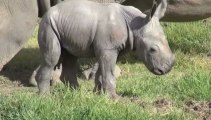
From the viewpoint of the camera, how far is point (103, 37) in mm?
5094

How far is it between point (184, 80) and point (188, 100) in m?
0.46

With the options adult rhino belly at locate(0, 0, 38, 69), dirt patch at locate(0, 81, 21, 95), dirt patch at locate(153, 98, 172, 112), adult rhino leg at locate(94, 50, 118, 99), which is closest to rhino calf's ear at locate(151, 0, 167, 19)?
adult rhino leg at locate(94, 50, 118, 99)

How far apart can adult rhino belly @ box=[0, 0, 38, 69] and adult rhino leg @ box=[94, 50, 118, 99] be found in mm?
1196

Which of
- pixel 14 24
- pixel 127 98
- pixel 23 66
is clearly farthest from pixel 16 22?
pixel 23 66

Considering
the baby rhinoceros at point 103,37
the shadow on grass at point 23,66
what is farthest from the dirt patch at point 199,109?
the shadow on grass at point 23,66

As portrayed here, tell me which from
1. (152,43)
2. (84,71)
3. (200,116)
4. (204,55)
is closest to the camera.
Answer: (200,116)

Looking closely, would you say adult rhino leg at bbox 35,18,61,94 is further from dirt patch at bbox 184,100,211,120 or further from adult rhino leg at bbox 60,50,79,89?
dirt patch at bbox 184,100,211,120

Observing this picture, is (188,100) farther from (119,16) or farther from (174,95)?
(119,16)

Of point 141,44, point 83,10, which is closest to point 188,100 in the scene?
point 141,44

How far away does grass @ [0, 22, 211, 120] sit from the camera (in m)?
4.47

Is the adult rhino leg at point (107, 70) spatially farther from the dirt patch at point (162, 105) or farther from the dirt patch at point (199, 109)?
the dirt patch at point (199, 109)

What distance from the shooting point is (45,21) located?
534cm

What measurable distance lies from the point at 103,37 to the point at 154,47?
416 mm

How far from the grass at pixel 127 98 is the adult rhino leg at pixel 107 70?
152 mm
